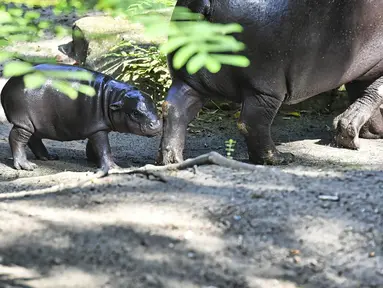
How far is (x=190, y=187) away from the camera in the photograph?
3.21 meters

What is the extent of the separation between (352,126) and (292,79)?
927mm

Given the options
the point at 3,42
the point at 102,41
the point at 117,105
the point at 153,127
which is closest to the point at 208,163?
the point at 3,42

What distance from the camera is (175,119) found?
529 centimetres

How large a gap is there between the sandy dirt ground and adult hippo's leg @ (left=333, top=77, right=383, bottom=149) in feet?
7.30

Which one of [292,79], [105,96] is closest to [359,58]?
[292,79]

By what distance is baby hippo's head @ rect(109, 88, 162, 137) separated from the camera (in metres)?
5.45

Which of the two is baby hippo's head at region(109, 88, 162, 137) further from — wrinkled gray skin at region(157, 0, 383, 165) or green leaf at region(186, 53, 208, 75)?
green leaf at region(186, 53, 208, 75)

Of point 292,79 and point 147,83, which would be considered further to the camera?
point 147,83

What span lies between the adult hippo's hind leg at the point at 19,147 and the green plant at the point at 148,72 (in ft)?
6.45

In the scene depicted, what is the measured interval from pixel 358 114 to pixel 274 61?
1.26 metres

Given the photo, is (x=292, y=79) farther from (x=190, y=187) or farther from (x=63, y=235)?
(x=63, y=235)

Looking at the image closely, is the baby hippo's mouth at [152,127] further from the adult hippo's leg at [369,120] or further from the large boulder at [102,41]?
the large boulder at [102,41]

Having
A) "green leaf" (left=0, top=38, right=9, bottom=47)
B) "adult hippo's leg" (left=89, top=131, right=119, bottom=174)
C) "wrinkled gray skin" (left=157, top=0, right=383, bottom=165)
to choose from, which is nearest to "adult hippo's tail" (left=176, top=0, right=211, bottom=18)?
"wrinkled gray skin" (left=157, top=0, right=383, bottom=165)

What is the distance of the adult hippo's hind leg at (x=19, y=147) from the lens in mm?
5523
